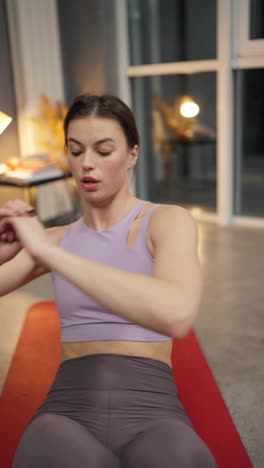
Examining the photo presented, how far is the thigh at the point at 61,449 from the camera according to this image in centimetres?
93

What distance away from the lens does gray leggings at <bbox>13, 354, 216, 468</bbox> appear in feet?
3.06

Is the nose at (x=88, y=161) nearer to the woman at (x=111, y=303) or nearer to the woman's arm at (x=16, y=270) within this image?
the woman at (x=111, y=303)

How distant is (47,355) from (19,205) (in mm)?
1037

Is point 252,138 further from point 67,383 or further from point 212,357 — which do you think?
point 67,383

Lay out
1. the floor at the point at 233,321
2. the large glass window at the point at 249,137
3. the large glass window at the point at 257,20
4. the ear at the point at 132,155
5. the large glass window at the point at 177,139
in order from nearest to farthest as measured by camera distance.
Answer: the ear at the point at 132,155 < the floor at the point at 233,321 < the large glass window at the point at 257,20 < the large glass window at the point at 249,137 < the large glass window at the point at 177,139

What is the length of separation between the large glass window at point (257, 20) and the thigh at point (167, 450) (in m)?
3.13

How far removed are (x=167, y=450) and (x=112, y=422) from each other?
145mm

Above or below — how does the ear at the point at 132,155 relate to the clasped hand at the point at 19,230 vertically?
above

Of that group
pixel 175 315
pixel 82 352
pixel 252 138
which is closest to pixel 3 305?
pixel 82 352

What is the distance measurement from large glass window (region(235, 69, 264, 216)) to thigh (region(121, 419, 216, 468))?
3.08 meters

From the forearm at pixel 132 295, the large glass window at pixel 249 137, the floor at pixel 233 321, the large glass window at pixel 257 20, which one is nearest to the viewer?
the forearm at pixel 132 295

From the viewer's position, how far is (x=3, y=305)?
262 centimetres

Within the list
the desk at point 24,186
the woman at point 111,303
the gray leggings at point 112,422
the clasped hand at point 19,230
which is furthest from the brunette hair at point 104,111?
the desk at point 24,186

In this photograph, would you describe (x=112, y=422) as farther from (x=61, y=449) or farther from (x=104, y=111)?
(x=104, y=111)
